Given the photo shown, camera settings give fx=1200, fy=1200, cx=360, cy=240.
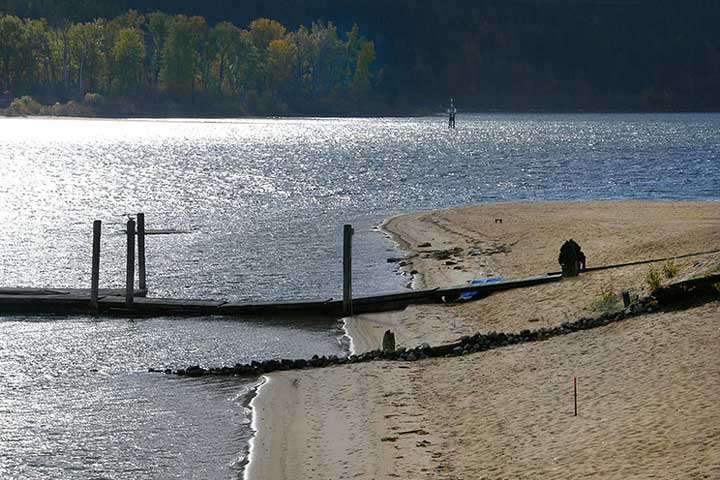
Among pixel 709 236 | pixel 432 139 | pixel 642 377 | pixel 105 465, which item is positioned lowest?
pixel 105 465

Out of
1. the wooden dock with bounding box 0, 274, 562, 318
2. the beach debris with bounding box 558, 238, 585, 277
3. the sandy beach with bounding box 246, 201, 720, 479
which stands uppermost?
the beach debris with bounding box 558, 238, 585, 277

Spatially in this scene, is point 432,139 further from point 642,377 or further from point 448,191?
point 642,377

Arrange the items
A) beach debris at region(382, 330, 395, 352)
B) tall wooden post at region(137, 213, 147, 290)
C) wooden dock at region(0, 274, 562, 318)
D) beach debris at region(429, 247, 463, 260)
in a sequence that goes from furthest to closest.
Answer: beach debris at region(429, 247, 463, 260)
tall wooden post at region(137, 213, 147, 290)
wooden dock at region(0, 274, 562, 318)
beach debris at region(382, 330, 395, 352)

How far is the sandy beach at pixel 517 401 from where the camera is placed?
16656 mm

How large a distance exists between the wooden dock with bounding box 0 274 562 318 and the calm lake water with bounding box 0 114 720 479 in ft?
2.36

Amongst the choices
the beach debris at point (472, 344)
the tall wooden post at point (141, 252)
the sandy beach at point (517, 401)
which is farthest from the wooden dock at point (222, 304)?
the beach debris at point (472, 344)

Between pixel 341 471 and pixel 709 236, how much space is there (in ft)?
66.9

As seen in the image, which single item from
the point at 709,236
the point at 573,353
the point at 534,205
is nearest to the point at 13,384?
the point at 573,353

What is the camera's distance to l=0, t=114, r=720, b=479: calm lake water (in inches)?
847

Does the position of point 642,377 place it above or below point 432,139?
below

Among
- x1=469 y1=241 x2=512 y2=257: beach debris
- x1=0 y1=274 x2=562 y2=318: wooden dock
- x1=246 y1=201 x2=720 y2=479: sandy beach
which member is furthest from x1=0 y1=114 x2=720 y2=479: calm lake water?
x1=469 y1=241 x2=512 y2=257: beach debris

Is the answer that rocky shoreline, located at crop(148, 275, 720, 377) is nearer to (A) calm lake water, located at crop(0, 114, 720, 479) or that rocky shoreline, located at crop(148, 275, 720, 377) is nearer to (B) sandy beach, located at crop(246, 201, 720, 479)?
(B) sandy beach, located at crop(246, 201, 720, 479)

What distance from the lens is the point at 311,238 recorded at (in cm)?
5459

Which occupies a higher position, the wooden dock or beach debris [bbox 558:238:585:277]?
beach debris [bbox 558:238:585:277]
